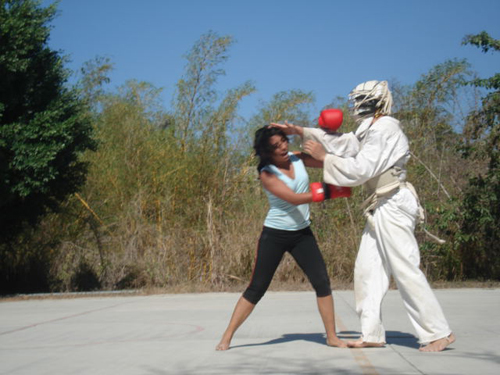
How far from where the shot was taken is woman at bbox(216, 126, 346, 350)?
5648mm

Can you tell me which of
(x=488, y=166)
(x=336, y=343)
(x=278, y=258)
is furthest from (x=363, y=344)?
(x=488, y=166)

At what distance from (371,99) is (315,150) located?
745 millimetres

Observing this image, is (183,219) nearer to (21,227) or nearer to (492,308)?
(21,227)

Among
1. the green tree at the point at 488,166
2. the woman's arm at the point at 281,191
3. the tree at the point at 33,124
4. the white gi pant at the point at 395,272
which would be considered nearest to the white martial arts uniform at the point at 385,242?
the white gi pant at the point at 395,272

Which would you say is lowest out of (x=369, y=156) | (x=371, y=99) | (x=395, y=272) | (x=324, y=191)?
(x=395, y=272)

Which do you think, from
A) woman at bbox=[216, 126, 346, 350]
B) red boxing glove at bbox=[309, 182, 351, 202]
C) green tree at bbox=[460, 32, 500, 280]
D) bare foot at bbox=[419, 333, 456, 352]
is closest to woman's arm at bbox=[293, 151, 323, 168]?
woman at bbox=[216, 126, 346, 350]

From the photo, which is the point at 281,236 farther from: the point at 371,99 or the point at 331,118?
the point at 371,99

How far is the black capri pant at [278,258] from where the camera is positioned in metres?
5.71

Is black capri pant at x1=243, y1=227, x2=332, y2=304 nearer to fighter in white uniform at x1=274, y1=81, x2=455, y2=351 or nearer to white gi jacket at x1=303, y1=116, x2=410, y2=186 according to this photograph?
fighter in white uniform at x1=274, y1=81, x2=455, y2=351

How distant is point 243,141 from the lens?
13781mm

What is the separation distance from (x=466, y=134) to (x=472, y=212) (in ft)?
5.01

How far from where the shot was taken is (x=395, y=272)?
17.8 feet

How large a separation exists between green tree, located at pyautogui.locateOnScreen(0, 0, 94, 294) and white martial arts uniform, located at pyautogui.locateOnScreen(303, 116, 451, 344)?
25.9ft

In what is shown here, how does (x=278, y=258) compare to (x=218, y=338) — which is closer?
(x=278, y=258)
